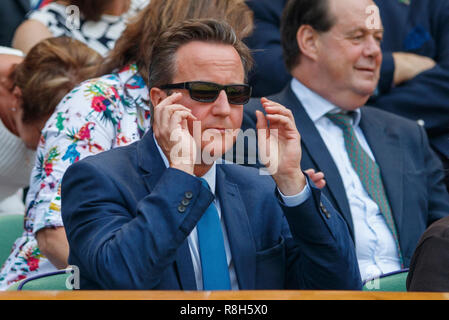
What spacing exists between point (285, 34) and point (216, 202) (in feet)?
5.61

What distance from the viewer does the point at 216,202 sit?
2.33 metres

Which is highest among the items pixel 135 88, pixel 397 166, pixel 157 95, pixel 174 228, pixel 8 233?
pixel 157 95

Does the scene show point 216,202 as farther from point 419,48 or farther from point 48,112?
point 419,48

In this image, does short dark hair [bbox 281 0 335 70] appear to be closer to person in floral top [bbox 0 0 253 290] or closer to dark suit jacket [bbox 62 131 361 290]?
person in floral top [bbox 0 0 253 290]

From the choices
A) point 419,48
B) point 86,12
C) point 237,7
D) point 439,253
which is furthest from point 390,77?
point 439,253

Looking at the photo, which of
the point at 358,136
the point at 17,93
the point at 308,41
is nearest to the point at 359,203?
the point at 358,136

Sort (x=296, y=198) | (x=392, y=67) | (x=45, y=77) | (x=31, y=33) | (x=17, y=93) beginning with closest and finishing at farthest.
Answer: (x=296, y=198)
(x=45, y=77)
(x=17, y=93)
(x=31, y=33)
(x=392, y=67)

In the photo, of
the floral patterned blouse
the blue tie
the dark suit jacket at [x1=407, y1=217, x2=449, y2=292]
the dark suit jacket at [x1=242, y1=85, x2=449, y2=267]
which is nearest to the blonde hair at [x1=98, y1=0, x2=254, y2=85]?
the floral patterned blouse

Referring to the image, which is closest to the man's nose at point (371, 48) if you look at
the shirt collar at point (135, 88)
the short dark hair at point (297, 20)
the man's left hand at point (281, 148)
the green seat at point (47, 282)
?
the short dark hair at point (297, 20)

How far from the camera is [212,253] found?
2182 mm

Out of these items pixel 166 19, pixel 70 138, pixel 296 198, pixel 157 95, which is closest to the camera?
pixel 296 198

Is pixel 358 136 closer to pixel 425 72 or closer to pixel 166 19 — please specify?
pixel 425 72

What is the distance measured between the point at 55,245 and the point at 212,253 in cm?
76

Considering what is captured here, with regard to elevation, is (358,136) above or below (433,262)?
below
